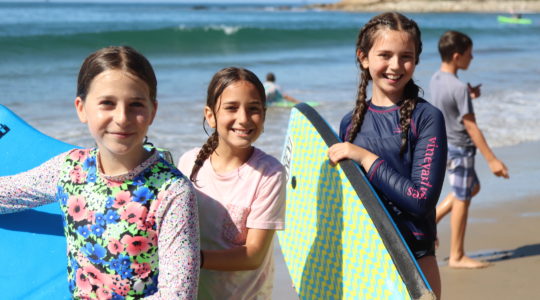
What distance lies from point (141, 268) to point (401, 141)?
1060 mm

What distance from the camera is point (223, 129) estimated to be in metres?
2.13

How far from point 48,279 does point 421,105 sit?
1.46 m

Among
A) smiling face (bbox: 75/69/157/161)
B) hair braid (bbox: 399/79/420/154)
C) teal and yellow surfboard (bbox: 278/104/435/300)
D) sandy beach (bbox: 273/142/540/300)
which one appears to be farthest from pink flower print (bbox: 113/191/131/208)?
sandy beach (bbox: 273/142/540/300)

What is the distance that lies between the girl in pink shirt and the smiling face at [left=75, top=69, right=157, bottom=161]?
15.8 inches

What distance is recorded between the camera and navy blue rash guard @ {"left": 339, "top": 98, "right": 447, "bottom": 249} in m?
2.25

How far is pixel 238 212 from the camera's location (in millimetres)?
2072

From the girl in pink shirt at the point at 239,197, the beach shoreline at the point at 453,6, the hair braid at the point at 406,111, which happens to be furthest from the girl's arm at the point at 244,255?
the beach shoreline at the point at 453,6

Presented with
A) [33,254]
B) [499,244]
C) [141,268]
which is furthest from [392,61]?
[499,244]

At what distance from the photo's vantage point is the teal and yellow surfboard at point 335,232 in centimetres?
211

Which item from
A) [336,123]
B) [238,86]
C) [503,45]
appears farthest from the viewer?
[503,45]

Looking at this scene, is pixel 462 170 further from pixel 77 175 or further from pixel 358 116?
pixel 77 175

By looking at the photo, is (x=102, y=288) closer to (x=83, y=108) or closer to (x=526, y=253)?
(x=83, y=108)

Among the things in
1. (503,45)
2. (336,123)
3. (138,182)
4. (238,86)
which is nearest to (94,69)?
(138,182)

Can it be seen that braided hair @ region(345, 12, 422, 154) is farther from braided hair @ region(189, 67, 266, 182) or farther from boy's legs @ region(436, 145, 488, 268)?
boy's legs @ region(436, 145, 488, 268)
